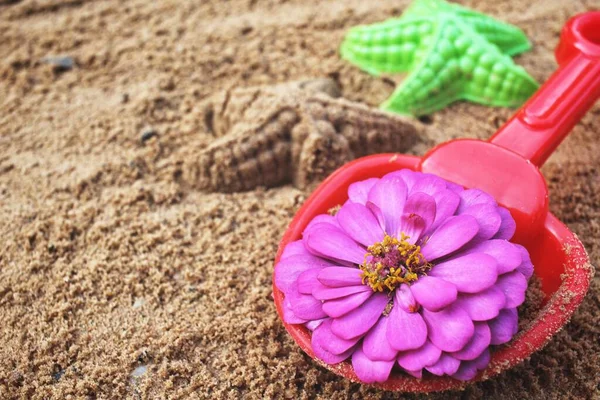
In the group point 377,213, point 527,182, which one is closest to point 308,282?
point 377,213

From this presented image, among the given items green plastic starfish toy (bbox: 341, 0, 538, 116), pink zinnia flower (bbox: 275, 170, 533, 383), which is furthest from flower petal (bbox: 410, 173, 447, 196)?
green plastic starfish toy (bbox: 341, 0, 538, 116)

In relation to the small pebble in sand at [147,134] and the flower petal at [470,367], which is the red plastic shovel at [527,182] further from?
the small pebble in sand at [147,134]

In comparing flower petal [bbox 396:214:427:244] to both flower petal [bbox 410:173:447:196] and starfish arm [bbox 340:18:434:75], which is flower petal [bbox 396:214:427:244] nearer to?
flower petal [bbox 410:173:447:196]

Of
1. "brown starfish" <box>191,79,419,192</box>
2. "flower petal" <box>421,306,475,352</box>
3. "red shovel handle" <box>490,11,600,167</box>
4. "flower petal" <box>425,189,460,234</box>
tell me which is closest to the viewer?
"flower petal" <box>421,306,475,352</box>

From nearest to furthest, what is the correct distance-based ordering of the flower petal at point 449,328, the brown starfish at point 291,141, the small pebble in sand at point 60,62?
the flower petal at point 449,328, the brown starfish at point 291,141, the small pebble in sand at point 60,62

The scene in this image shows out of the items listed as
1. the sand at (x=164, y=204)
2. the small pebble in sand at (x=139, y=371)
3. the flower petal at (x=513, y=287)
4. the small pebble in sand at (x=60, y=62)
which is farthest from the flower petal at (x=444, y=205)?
the small pebble in sand at (x=60, y=62)

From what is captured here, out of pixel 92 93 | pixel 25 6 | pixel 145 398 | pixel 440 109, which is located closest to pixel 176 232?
pixel 145 398
